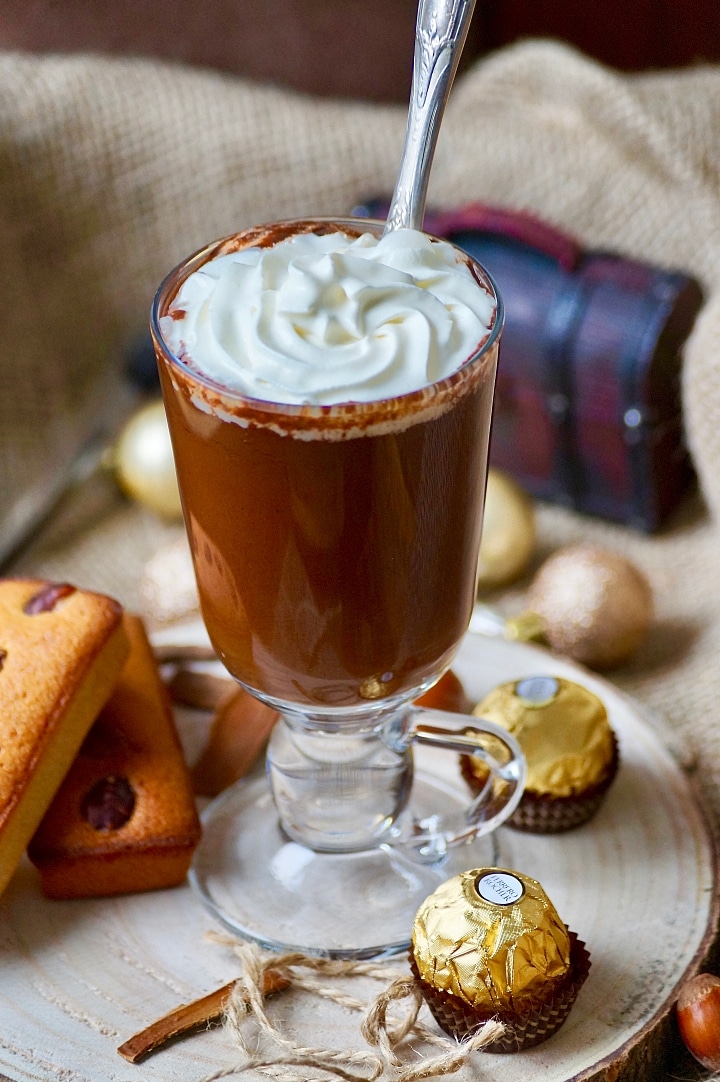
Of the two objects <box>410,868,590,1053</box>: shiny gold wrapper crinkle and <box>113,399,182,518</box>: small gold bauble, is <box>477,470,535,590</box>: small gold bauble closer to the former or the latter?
<box>113,399,182,518</box>: small gold bauble

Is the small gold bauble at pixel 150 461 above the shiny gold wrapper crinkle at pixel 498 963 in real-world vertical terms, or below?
below

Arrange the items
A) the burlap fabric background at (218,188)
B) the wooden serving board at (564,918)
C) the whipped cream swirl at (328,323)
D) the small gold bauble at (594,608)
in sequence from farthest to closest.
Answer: the burlap fabric background at (218,188), the small gold bauble at (594,608), the wooden serving board at (564,918), the whipped cream swirl at (328,323)

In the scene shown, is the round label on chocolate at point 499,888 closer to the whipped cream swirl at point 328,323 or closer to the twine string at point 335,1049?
the twine string at point 335,1049

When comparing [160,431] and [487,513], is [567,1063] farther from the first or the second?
[160,431]

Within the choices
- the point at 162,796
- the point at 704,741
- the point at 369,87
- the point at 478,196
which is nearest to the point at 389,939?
the point at 162,796

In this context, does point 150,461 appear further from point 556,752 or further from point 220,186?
point 556,752

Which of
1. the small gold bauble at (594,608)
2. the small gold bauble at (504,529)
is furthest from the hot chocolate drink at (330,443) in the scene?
the small gold bauble at (504,529)

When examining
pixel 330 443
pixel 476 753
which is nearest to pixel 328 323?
pixel 330 443
